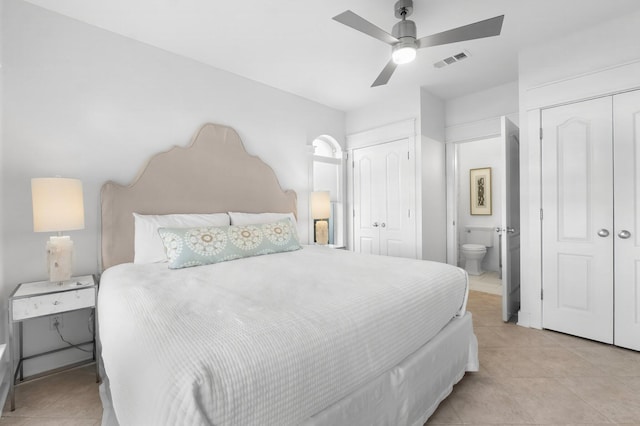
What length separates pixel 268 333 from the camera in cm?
102

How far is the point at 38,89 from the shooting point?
2.20m

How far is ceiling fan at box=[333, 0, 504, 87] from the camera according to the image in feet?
5.91

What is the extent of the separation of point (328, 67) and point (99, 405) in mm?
3367

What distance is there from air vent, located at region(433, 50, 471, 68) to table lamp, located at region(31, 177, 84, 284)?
134 inches

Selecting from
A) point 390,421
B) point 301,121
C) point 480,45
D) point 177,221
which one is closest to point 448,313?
point 390,421

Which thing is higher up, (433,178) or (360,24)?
(360,24)

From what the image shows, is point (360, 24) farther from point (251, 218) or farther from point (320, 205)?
point (320, 205)

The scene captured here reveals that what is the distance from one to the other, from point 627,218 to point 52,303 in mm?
4202

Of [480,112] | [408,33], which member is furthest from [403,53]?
[480,112]

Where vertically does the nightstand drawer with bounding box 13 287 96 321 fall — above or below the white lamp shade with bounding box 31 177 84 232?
below

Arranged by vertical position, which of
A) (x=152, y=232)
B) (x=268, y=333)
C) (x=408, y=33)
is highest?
(x=408, y=33)

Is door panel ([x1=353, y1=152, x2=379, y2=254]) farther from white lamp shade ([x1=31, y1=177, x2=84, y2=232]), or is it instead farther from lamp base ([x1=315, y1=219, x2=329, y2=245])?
white lamp shade ([x1=31, y1=177, x2=84, y2=232])

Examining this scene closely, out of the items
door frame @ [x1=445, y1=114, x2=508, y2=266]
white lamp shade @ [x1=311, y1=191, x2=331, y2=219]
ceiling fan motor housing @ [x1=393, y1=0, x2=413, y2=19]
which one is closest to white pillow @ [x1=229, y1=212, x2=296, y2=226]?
white lamp shade @ [x1=311, y1=191, x2=331, y2=219]

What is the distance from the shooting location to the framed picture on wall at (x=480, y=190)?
545 cm
